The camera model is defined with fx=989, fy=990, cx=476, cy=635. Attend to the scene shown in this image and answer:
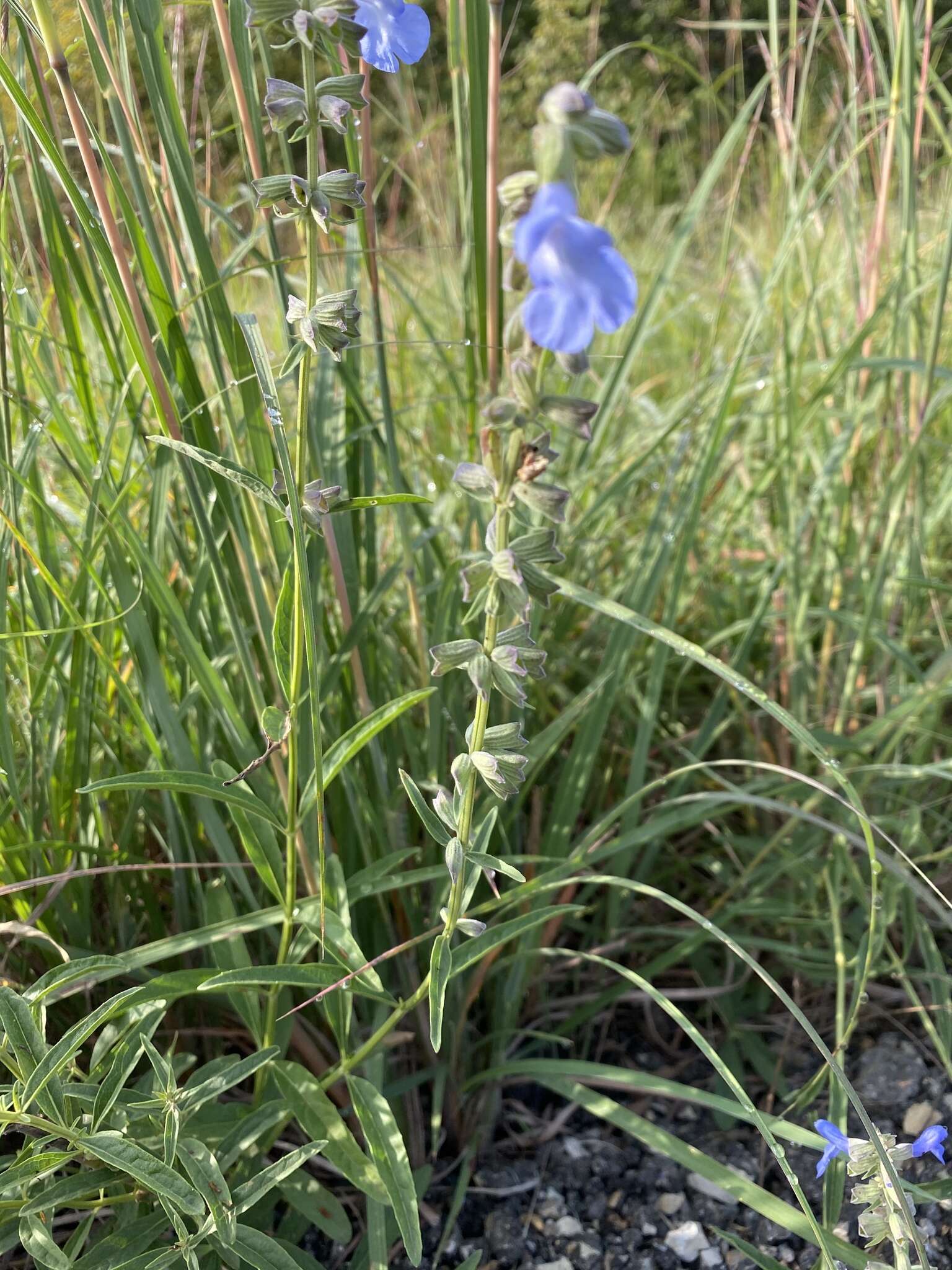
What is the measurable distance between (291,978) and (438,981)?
203 mm

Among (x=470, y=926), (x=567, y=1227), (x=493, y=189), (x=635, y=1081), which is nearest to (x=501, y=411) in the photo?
(x=470, y=926)

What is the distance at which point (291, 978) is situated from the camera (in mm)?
1012

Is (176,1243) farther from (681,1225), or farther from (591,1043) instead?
(591,1043)

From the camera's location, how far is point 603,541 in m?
1.94

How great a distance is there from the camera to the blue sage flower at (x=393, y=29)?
2.79ft

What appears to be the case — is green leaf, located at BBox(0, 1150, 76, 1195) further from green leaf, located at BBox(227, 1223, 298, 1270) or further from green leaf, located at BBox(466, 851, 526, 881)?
green leaf, located at BBox(466, 851, 526, 881)

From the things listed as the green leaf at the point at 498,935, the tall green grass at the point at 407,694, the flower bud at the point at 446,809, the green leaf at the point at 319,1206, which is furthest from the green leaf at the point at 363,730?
the green leaf at the point at 319,1206

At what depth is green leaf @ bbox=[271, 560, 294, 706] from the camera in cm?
97

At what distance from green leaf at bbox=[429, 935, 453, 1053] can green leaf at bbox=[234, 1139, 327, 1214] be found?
20 cm

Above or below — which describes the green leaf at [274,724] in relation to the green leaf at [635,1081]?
above

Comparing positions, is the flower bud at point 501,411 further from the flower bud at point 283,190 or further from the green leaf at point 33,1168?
the green leaf at point 33,1168

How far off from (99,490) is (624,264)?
80 cm

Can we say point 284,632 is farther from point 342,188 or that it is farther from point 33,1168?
point 33,1168

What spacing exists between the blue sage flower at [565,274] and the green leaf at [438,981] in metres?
A: 0.56
